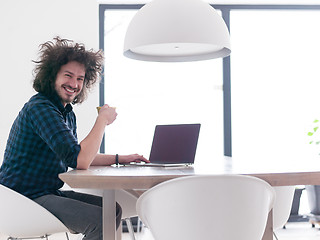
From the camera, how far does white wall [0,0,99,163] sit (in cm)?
453

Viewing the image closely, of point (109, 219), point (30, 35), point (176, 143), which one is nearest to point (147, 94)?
point (30, 35)

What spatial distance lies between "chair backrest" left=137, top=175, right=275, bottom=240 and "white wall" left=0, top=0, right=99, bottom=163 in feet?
10.2

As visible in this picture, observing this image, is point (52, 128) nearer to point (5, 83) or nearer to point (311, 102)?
point (5, 83)

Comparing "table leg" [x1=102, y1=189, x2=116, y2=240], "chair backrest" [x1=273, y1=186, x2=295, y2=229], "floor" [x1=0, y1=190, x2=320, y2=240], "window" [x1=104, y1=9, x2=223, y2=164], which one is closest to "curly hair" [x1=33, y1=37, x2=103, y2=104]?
"table leg" [x1=102, y1=189, x2=116, y2=240]

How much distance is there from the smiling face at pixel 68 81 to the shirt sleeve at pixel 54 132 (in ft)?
0.89

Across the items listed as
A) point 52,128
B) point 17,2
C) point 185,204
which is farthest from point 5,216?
point 17,2

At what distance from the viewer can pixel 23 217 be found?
1.91 m

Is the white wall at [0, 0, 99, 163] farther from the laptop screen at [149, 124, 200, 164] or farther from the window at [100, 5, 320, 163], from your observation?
the laptop screen at [149, 124, 200, 164]

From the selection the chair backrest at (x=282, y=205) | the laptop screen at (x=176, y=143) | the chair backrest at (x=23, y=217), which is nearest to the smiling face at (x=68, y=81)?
the laptop screen at (x=176, y=143)

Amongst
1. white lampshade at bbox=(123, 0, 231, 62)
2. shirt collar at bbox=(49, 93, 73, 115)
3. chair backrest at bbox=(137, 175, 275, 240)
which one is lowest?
chair backrest at bbox=(137, 175, 275, 240)

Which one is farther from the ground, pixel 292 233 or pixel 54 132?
pixel 54 132

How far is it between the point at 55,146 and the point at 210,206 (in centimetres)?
78

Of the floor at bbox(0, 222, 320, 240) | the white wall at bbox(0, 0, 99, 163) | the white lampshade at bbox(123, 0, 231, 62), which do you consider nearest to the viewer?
the white lampshade at bbox(123, 0, 231, 62)

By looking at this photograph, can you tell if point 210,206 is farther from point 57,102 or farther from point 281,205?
point 57,102
